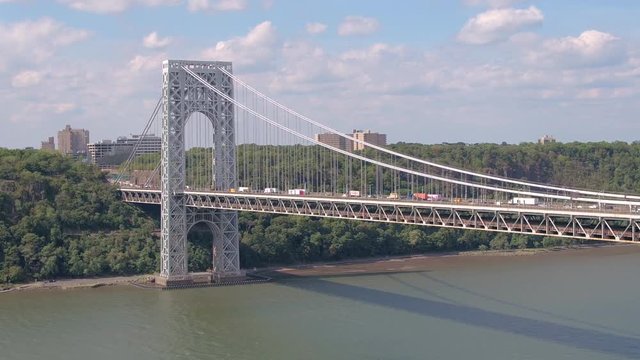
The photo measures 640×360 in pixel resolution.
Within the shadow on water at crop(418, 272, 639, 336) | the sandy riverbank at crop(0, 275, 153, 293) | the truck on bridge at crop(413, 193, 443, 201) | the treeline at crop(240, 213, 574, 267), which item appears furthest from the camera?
the treeline at crop(240, 213, 574, 267)

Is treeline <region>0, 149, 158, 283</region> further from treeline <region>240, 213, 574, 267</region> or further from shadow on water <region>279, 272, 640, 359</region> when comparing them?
shadow on water <region>279, 272, 640, 359</region>

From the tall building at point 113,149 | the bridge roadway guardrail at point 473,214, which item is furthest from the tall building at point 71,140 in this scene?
the bridge roadway guardrail at point 473,214

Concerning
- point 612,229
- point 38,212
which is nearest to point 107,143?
point 38,212

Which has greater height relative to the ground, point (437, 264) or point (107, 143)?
point (107, 143)

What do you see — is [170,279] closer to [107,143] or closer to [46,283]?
[46,283]

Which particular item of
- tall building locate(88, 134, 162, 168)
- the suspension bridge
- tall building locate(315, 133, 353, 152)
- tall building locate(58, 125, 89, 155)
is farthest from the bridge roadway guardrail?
tall building locate(58, 125, 89, 155)

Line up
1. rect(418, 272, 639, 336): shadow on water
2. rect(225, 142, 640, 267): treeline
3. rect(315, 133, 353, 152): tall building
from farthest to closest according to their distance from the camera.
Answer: rect(315, 133, 353, 152): tall building, rect(225, 142, 640, 267): treeline, rect(418, 272, 639, 336): shadow on water
